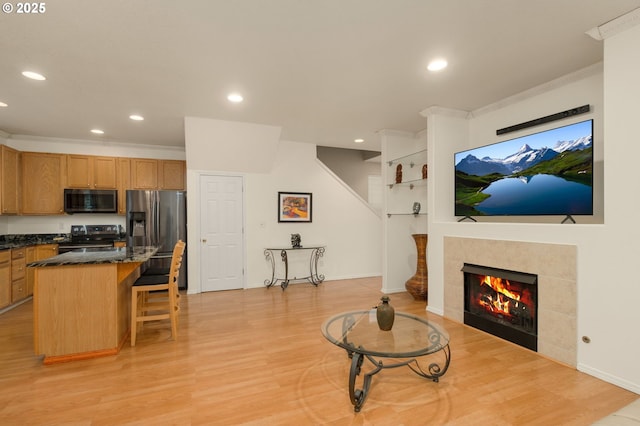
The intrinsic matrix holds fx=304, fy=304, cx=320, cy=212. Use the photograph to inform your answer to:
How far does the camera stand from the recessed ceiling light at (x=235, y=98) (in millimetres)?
3496

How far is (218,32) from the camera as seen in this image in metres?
2.27

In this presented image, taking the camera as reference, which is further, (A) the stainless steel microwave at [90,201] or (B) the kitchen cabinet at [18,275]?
(A) the stainless steel microwave at [90,201]

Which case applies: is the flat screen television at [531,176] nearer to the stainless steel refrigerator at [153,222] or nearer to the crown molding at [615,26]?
the crown molding at [615,26]

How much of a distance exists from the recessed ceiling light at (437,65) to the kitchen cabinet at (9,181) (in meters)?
6.02

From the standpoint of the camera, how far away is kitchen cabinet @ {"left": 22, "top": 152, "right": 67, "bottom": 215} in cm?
498

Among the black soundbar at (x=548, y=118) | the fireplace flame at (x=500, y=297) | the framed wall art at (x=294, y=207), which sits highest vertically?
the black soundbar at (x=548, y=118)

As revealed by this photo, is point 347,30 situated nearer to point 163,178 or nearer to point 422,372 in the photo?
point 422,372

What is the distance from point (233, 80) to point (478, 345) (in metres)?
3.58

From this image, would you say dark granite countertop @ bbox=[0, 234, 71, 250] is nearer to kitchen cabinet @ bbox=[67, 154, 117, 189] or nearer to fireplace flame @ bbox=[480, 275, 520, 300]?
kitchen cabinet @ bbox=[67, 154, 117, 189]

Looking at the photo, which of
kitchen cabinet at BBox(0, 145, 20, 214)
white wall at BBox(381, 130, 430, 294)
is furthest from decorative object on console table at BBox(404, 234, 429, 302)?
kitchen cabinet at BBox(0, 145, 20, 214)

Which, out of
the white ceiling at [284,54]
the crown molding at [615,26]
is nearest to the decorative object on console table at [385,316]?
the white ceiling at [284,54]

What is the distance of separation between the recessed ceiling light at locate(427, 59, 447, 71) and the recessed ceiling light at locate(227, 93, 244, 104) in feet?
6.78

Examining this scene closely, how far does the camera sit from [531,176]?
3014 mm

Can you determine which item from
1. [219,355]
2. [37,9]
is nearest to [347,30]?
[37,9]
